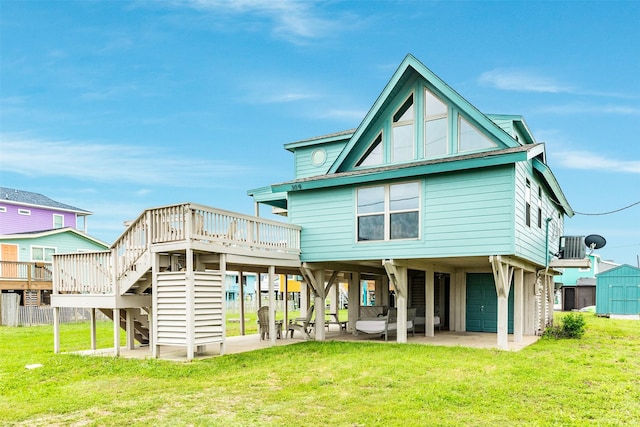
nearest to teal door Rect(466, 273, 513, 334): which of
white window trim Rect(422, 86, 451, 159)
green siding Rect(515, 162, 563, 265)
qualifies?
green siding Rect(515, 162, 563, 265)

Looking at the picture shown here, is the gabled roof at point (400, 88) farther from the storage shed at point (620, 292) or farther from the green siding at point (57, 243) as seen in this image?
the storage shed at point (620, 292)

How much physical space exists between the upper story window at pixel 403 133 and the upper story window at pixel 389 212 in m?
1.03

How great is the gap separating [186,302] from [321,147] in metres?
9.92

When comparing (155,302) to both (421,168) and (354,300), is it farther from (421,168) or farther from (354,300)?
(354,300)

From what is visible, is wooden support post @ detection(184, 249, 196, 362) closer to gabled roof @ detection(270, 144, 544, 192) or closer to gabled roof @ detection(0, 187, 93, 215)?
gabled roof @ detection(270, 144, 544, 192)

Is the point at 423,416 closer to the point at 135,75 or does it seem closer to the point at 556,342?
the point at 556,342

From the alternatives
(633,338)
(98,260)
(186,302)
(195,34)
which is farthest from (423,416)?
(195,34)

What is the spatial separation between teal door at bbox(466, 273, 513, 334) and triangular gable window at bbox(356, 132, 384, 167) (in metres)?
6.69

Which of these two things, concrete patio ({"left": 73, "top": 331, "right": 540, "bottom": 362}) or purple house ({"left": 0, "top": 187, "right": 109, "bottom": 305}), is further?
purple house ({"left": 0, "top": 187, "right": 109, "bottom": 305})

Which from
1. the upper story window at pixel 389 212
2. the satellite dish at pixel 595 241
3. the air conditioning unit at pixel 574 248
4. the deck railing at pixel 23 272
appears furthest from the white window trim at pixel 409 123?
the deck railing at pixel 23 272

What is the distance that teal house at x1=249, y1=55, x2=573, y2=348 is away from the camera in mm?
12203

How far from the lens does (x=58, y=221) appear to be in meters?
36.7

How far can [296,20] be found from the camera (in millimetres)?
18547

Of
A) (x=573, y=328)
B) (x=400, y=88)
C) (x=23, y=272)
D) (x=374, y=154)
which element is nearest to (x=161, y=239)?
(x=374, y=154)
